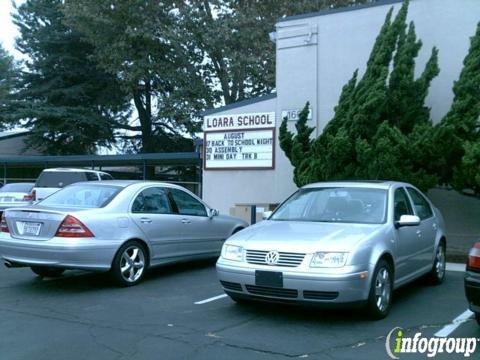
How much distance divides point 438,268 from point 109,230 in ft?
15.6

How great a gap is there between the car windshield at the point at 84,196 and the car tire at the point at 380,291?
13.2 ft

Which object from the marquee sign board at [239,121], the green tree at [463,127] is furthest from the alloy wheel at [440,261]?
the marquee sign board at [239,121]

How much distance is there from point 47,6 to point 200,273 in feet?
100

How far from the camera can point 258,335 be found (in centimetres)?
579

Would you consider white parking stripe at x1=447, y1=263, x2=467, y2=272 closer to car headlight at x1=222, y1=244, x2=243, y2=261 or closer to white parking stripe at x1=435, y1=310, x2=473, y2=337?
white parking stripe at x1=435, y1=310, x2=473, y2=337

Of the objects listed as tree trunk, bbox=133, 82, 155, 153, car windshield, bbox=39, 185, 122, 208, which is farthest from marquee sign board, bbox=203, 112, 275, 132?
tree trunk, bbox=133, 82, 155, 153

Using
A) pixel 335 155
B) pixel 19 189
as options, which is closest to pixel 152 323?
pixel 335 155

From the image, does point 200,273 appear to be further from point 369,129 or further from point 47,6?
point 47,6

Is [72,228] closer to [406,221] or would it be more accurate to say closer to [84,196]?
[84,196]

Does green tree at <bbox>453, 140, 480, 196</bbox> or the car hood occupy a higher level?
green tree at <bbox>453, 140, 480, 196</bbox>

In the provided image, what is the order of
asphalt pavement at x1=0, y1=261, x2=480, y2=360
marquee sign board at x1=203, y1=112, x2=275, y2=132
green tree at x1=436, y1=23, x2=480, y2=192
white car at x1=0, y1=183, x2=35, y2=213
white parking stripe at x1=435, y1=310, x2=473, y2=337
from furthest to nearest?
white car at x1=0, y1=183, x2=35, y2=213
marquee sign board at x1=203, y1=112, x2=275, y2=132
green tree at x1=436, y1=23, x2=480, y2=192
white parking stripe at x1=435, y1=310, x2=473, y2=337
asphalt pavement at x1=0, y1=261, x2=480, y2=360

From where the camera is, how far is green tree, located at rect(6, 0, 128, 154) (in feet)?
112

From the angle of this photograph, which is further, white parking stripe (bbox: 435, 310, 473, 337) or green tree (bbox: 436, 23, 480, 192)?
green tree (bbox: 436, 23, 480, 192)

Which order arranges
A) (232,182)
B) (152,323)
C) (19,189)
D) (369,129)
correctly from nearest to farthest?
(152,323), (369,129), (232,182), (19,189)
